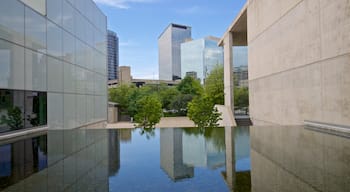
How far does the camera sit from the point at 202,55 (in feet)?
289

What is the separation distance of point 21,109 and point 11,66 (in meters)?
1.66

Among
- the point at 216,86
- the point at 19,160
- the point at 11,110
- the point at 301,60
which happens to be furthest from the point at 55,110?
the point at 216,86

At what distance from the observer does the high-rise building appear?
417ft

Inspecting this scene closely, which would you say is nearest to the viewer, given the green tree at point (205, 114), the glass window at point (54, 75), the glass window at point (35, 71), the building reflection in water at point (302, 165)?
the building reflection in water at point (302, 165)

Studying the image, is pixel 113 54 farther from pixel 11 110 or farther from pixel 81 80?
pixel 11 110

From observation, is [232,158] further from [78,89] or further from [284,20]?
[78,89]

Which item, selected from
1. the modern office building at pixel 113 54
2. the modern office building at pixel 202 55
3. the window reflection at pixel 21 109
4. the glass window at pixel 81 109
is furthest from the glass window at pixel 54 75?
the modern office building at pixel 113 54

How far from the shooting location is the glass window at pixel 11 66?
8.37m

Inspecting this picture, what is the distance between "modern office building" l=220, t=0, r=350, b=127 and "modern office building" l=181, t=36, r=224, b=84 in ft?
224

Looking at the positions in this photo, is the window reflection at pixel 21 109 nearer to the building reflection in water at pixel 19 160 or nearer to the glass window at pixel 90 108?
the building reflection in water at pixel 19 160

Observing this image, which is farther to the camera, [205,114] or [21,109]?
[205,114]

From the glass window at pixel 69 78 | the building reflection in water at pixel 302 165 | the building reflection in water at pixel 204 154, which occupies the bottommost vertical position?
the building reflection in water at pixel 204 154

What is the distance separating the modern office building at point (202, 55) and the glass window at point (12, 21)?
7547 cm

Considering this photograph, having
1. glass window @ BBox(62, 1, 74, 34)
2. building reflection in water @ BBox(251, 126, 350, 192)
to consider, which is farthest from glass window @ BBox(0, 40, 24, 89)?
building reflection in water @ BBox(251, 126, 350, 192)
